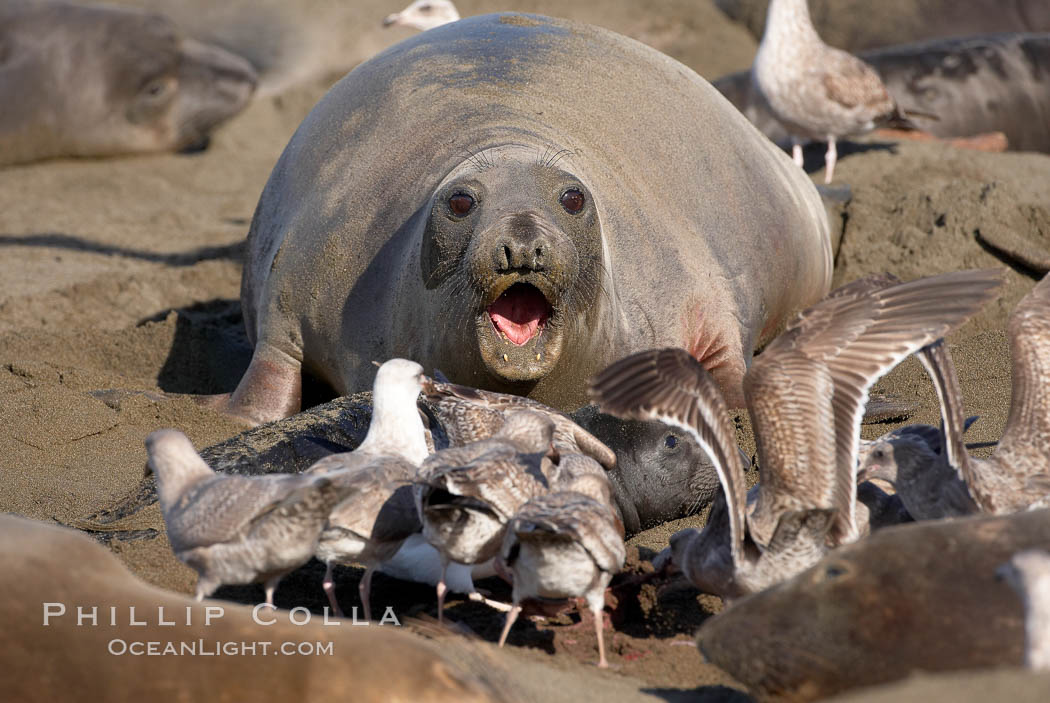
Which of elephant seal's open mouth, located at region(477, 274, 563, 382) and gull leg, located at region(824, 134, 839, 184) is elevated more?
elephant seal's open mouth, located at region(477, 274, 563, 382)

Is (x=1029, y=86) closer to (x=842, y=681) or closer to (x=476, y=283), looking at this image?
(x=476, y=283)

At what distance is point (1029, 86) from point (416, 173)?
574 centimetres

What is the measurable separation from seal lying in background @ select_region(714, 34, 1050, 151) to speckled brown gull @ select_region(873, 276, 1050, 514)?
19.0ft

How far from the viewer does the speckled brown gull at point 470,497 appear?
3.16m

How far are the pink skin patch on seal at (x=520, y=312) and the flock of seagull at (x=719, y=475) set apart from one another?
3.44 ft

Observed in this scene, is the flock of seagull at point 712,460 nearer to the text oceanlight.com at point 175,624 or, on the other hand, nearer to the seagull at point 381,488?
the seagull at point 381,488

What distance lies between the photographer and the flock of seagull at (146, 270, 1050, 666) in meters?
3.01

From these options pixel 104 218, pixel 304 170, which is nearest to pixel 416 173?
A: pixel 304 170

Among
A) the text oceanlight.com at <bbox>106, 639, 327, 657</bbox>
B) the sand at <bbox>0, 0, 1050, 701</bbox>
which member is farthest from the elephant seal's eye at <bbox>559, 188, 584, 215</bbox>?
the text oceanlight.com at <bbox>106, 639, 327, 657</bbox>

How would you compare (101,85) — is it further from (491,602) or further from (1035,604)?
(1035,604)

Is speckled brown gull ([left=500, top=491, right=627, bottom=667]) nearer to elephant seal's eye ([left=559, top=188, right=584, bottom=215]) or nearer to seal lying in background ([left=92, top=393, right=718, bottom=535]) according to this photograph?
seal lying in background ([left=92, top=393, right=718, bottom=535])

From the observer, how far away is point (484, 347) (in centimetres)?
448

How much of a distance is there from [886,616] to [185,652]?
1.26m

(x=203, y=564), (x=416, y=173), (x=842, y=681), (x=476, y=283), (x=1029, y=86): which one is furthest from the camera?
(x=1029, y=86)
